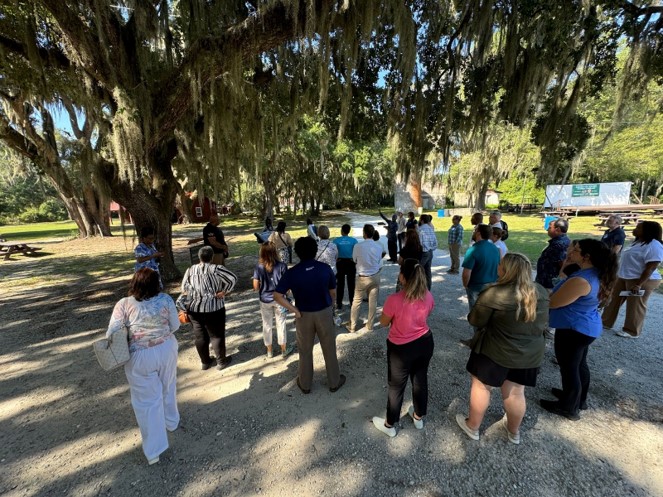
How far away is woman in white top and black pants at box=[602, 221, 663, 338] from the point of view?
3961 mm

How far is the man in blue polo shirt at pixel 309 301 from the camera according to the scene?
2953 millimetres

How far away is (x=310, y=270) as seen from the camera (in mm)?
2977

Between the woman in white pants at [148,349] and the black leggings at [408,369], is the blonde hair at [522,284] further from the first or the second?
the woman in white pants at [148,349]

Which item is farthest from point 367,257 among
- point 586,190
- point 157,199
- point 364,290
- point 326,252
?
point 586,190

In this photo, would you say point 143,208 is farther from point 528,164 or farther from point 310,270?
point 528,164

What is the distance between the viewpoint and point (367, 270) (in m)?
4.56

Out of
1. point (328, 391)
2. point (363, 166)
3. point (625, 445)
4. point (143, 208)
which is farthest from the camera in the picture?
point (363, 166)

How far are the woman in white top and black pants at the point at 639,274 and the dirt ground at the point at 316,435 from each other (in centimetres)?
31

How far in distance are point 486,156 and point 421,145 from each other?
2197cm

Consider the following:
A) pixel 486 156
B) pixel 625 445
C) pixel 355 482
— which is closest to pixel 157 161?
pixel 355 482

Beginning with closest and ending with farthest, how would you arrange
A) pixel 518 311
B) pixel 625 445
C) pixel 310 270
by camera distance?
pixel 518 311
pixel 625 445
pixel 310 270

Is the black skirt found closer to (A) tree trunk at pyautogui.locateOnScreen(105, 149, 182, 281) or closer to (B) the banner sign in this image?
(A) tree trunk at pyautogui.locateOnScreen(105, 149, 182, 281)

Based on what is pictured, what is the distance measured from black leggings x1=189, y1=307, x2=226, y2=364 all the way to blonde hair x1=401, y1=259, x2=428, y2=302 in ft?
7.53

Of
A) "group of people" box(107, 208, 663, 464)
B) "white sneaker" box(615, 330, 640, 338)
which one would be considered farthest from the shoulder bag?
"white sneaker" box(615, 330, 640, 338)
